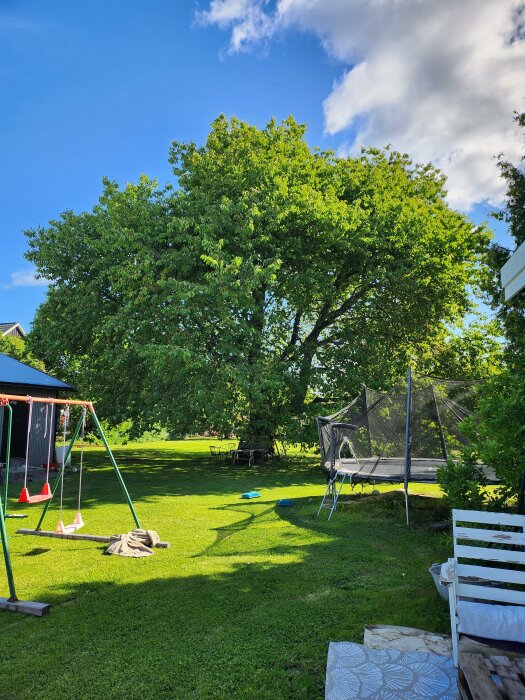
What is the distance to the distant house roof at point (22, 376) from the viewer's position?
12688 mm

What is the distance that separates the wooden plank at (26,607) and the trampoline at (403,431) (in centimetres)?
474

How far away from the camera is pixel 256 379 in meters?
13.2

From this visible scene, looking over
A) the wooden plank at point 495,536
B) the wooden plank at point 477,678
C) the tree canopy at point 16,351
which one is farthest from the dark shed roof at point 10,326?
the wooden plank at point 477,678

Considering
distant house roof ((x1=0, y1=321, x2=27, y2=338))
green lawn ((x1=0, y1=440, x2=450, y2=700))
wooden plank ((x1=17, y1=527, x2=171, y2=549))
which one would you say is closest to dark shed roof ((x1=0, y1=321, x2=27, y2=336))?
distant house roof ((x1=0, y1=321, x2=27, y2=338))

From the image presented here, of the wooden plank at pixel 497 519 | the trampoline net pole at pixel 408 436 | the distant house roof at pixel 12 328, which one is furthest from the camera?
the distant house roof at pixel 12 328

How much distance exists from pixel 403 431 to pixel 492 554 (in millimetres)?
5307

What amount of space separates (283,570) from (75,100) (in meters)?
13.5

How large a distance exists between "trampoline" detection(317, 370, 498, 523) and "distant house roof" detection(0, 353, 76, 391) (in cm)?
855

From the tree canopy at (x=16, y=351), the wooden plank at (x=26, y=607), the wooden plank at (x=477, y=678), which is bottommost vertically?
the wooden plank at (x=26, y=607)

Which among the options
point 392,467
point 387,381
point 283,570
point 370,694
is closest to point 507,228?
point 387,381

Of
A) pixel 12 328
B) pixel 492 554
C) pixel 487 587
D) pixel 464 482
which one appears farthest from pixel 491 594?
pixel 12 328

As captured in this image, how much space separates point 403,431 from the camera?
28.6 feet

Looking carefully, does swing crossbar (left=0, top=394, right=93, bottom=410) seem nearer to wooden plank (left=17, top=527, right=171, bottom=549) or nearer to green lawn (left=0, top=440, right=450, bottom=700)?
wooden plank (left=17, top=527, right=171, bottom=549)

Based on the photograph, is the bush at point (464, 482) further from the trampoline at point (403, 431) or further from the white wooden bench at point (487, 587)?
the trampoline at point (403, 431)
